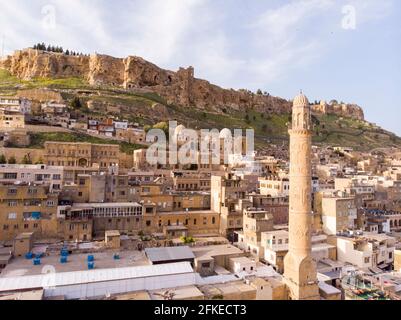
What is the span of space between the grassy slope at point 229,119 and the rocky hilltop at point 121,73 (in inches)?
110

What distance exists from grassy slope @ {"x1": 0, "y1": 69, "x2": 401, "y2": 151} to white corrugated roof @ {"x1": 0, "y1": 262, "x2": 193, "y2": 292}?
44.7 metres

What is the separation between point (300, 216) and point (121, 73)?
6968cm

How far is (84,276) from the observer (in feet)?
45.7

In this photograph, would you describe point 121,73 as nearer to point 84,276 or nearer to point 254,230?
point 254,230

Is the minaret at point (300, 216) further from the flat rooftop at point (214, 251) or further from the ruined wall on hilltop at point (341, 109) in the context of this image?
the ruined wall on hilltop at point (341, 109)

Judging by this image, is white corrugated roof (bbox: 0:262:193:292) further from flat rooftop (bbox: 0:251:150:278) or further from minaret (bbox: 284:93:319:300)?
minaret (bbox: 284:93:319:300)

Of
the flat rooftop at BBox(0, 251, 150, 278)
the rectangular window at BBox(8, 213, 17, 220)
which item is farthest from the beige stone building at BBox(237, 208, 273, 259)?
the rectangular window at BBox(8, 213, 17, 220)

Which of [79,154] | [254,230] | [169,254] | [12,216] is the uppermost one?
[79,154]

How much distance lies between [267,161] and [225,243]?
79.0 ft

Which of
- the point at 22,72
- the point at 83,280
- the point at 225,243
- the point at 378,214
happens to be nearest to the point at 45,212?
the point at 83,280

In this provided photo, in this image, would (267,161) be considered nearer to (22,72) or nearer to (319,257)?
(319,257)

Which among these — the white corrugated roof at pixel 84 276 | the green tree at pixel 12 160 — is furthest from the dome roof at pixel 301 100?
the green tree at pixel 12 160

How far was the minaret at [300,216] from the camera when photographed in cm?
1513

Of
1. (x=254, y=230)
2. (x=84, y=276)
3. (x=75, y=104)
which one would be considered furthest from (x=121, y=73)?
(x=84, y=276)
